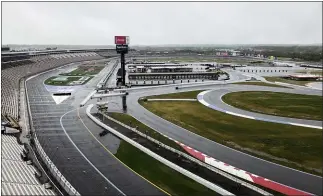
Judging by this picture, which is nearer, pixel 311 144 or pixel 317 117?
pixel 311 144

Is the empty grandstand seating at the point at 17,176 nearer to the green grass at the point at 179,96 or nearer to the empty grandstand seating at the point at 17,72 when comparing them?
the empty grandstand seating at the point at 17,72

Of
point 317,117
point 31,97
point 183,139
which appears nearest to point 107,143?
point 183,139

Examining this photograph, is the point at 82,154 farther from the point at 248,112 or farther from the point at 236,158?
the point at 248,112

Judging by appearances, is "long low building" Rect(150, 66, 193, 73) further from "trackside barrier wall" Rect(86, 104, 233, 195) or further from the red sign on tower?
"trackside barrier wall" Rect(86, 104, 233, 195)

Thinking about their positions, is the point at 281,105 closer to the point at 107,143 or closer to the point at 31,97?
the point at 107,143

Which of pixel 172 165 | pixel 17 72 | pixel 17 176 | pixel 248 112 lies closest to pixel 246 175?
pixel 172 165

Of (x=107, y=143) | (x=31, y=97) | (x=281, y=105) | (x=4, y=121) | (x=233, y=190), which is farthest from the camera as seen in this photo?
(x=31, y=97)
